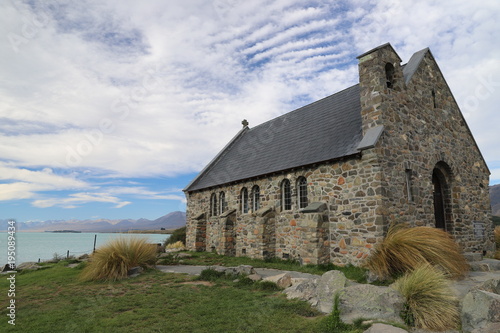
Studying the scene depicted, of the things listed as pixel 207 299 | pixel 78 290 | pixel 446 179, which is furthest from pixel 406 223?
pixel 78 290

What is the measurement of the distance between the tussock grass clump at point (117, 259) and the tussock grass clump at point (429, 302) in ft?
30.5

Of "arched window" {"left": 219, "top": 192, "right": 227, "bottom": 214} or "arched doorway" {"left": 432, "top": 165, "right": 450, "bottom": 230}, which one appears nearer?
"arched doorway" {"left": 432, "top": 165, "right": 450, "bottom": 230}

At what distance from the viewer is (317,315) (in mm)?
6844

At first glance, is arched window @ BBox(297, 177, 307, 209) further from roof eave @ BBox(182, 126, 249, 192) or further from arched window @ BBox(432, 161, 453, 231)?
roof eave @ BBox(182, 126, 249, 192)

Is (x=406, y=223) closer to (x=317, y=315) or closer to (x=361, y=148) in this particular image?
(x=361, y=148)

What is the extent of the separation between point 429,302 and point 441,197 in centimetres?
1081

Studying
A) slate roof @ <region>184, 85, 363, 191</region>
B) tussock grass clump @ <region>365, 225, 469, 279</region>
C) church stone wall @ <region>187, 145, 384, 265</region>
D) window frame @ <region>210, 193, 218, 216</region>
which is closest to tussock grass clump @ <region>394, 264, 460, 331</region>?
tussock grass clump @ <region>365, 225, 469, 279</region>

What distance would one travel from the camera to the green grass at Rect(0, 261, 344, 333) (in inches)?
248

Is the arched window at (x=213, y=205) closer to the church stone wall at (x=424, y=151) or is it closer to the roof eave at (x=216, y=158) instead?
the roof eave at (x=216, y=158)

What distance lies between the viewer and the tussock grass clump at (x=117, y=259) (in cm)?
1127

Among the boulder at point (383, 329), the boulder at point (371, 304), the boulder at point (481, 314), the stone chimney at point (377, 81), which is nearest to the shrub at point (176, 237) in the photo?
the stone chimney at point (377, 81)

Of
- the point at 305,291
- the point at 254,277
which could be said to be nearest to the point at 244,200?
the point at 254,277

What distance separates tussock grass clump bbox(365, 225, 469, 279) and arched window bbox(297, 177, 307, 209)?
5386 millimetres

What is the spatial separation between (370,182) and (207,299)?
7.43 metres
